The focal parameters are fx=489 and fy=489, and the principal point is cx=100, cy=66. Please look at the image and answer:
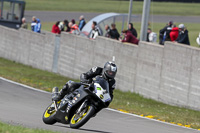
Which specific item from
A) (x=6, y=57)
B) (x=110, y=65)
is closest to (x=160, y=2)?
(x=6, y=57)

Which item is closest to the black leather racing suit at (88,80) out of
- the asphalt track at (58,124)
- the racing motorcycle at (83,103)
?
the racing motorcycle at (83,103)

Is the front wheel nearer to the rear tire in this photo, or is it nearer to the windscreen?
the windscreen

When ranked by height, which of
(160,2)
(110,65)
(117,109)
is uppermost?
(160,2)

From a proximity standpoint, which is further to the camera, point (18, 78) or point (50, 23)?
point (50, 23)

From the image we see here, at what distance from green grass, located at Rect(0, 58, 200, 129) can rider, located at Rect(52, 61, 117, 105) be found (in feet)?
13.1

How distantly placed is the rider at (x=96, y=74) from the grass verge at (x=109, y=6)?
37.7 metres

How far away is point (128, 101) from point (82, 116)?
7.58 meters

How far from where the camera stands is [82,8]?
55.0m

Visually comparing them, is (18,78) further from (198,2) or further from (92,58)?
(198,2)

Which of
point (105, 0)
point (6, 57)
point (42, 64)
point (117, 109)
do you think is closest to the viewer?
point (117, 109)

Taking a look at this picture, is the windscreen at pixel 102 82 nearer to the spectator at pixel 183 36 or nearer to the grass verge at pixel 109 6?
the spectator at pixel 183 36

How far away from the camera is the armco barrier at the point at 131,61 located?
52.9ft

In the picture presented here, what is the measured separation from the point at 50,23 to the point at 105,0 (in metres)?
16.3

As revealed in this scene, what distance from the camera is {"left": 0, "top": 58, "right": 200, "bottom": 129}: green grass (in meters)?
14.0
